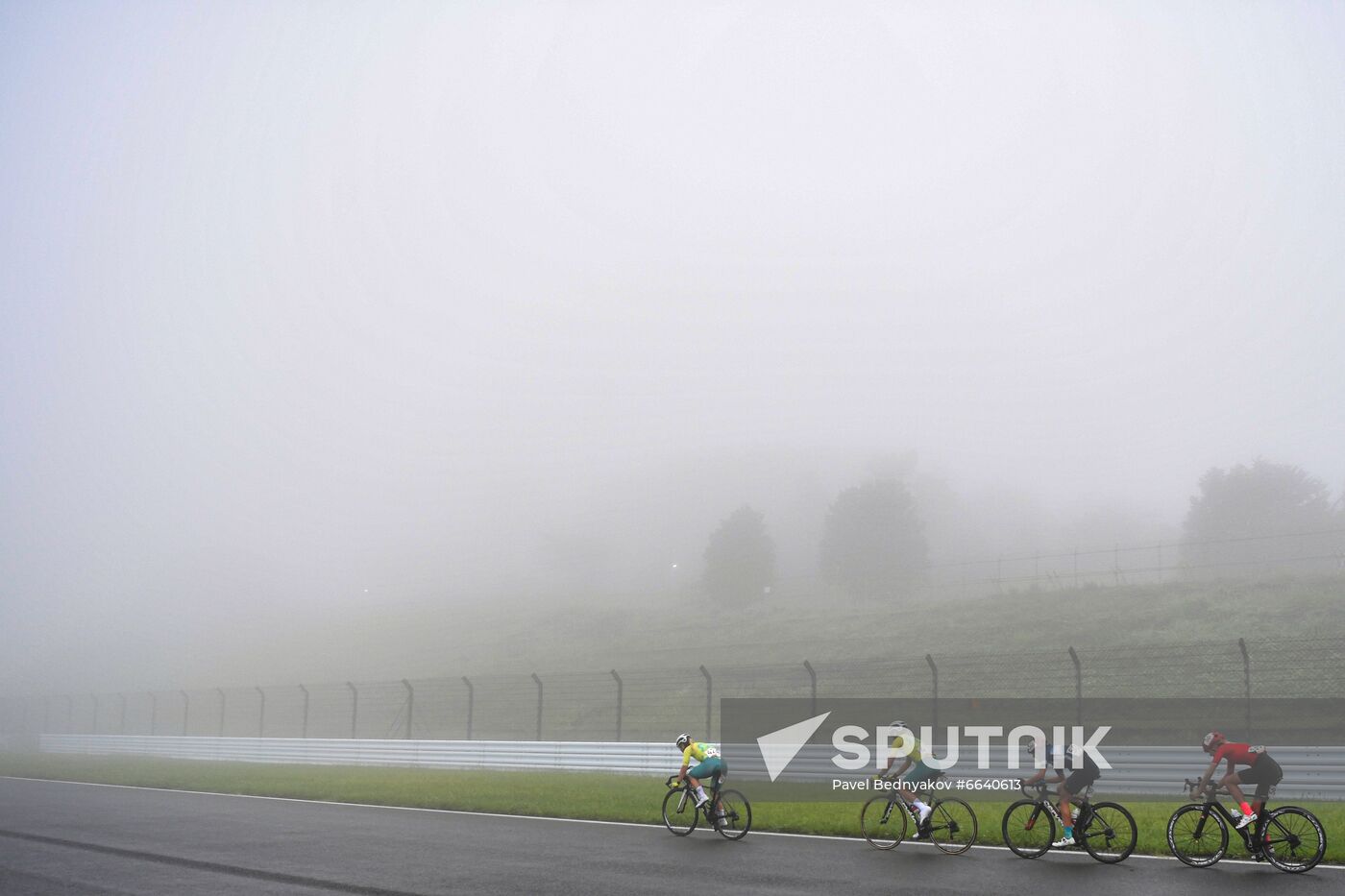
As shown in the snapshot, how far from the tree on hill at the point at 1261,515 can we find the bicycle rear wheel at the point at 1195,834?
231 ft

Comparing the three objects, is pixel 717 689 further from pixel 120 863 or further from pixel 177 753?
pixel 120 863

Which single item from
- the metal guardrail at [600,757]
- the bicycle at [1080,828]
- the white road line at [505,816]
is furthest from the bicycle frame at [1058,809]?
the metal guardrail at [600,757]

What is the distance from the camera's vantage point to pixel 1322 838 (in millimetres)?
10680

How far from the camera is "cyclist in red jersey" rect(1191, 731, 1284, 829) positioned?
36.4 ft

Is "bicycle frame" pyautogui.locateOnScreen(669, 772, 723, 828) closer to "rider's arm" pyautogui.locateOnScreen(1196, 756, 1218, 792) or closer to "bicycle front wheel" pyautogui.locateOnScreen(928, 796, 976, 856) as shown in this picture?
"bicycle front wheel" pyautogui.locateOnScreen(928, 796, 976, 856)

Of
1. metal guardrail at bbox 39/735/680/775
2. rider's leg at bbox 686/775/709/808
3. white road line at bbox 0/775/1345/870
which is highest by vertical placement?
rider's leg at bbox 686/775/709/808

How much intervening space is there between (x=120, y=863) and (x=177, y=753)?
114 feet

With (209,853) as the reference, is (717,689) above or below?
below

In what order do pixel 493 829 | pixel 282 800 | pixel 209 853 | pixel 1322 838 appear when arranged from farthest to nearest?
pixel 282 800, pixel 493 829, pixel 209 853, pixel 1322 838

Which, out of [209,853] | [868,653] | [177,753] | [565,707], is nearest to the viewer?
[209,853]

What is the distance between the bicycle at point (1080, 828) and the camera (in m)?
11.9

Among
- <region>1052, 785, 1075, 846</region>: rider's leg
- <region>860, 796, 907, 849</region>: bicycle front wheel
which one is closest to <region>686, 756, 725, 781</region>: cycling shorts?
<region>860, 796, 907, 849</region>: bicycle front wheel

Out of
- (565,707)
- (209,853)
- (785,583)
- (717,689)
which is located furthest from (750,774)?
(785,583)

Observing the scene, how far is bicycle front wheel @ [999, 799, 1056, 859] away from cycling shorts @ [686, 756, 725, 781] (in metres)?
4.08
